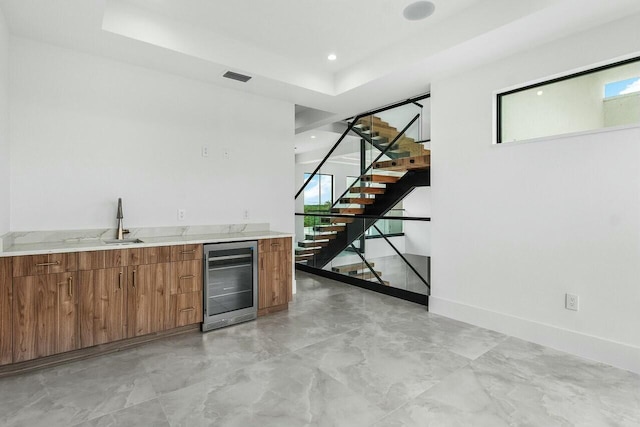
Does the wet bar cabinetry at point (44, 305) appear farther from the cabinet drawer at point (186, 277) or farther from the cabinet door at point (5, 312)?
the cabinet drawer at point (186, 277)

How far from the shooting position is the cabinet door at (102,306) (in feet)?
8.66

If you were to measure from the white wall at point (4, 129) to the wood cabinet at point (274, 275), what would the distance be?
209 centimetres

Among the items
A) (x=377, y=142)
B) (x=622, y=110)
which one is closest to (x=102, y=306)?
(x=377, y=142)

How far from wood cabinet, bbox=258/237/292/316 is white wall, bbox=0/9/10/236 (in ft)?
6.85

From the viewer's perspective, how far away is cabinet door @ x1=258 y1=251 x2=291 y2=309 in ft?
12.1

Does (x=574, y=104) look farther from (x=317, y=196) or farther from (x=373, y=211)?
(x=317, y=196)

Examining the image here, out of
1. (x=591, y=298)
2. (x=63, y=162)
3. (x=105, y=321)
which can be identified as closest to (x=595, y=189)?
(x=591, y=298)

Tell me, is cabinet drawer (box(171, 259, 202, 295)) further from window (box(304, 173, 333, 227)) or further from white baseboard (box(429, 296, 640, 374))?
window (box(304, 173, 333, 227))

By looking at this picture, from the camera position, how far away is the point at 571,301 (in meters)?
2.82

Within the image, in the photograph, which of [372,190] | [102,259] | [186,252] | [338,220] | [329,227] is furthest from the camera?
[329,227]

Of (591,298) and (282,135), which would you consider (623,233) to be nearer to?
(591,298)

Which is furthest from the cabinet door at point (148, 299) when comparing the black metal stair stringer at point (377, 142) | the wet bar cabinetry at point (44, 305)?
the black metal stair stringer at point (377, 142)

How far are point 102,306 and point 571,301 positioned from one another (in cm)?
380

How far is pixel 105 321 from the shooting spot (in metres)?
2.72
